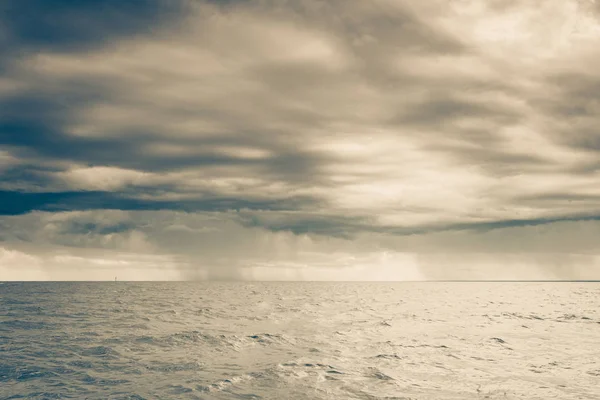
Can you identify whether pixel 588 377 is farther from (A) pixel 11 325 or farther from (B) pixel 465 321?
(A) pixel 11 325

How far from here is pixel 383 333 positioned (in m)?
44.8

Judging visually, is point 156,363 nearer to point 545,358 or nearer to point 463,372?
point 463,372

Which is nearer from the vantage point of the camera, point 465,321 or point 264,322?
point 264,322

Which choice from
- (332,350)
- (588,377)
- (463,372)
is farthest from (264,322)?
(588,377)

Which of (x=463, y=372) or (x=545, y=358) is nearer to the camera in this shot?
(x=463, y=372)

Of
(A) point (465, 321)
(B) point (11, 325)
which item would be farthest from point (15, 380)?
(A) point (465, 321)

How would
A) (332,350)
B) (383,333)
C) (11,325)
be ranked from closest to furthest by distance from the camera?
(332,350)
(383,333)
(11,325)

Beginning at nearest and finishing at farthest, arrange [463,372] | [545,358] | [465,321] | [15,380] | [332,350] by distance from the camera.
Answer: [15,380] < [463,372] < [545,358] < [332,350] < [465,321]

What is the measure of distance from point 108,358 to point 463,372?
21621mm

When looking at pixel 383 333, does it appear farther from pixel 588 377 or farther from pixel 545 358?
pixel 588 377

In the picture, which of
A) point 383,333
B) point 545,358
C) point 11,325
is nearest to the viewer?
point 545,358

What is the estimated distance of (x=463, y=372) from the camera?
88.9ft

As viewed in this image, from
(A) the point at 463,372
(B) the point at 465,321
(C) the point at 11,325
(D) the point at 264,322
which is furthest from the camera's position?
(B) the point at 465,321

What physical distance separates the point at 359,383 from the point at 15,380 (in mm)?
17478
